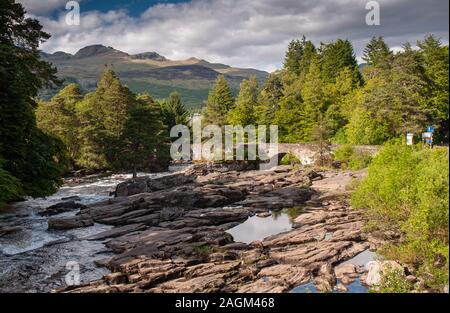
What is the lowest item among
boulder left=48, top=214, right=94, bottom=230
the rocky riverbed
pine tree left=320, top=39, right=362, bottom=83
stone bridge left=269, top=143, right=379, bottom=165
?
the rocky riverbed

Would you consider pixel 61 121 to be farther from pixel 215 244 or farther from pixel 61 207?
pixel 215 244

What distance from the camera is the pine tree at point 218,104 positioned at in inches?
3524

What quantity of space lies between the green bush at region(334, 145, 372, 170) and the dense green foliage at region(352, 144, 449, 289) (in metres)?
24.5

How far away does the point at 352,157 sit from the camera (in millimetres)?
62219

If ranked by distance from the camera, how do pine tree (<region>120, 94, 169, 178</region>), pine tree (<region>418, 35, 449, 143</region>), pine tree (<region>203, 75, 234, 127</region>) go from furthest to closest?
pine tree (<region>203, 75, 234, 127</region>) < pine tree (<region>120, 94, 169, 178</region>) < pine tree (<region>418, 35, 449, 143</region>)

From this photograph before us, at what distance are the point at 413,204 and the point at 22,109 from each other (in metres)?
28.4

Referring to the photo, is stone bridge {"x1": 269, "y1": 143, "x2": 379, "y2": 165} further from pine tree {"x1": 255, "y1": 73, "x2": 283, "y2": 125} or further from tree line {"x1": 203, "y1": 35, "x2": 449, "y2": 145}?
pine tree {"x1": 255, "y1": 73, "x2": 283, "y2": 125}

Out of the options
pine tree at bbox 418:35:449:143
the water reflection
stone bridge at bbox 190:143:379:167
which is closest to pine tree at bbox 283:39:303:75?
stone bridge at bbox 190:143:379:167

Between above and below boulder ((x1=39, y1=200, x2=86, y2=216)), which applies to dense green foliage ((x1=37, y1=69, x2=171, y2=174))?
above

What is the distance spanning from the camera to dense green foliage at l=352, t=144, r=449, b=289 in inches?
807

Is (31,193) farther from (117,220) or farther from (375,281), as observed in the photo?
(375,281)

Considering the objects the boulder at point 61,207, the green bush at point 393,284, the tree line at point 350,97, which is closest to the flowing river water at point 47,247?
the boulder at point 61,207

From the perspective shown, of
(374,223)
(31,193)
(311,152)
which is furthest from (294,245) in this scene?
(311,152)

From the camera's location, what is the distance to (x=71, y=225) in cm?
3475
